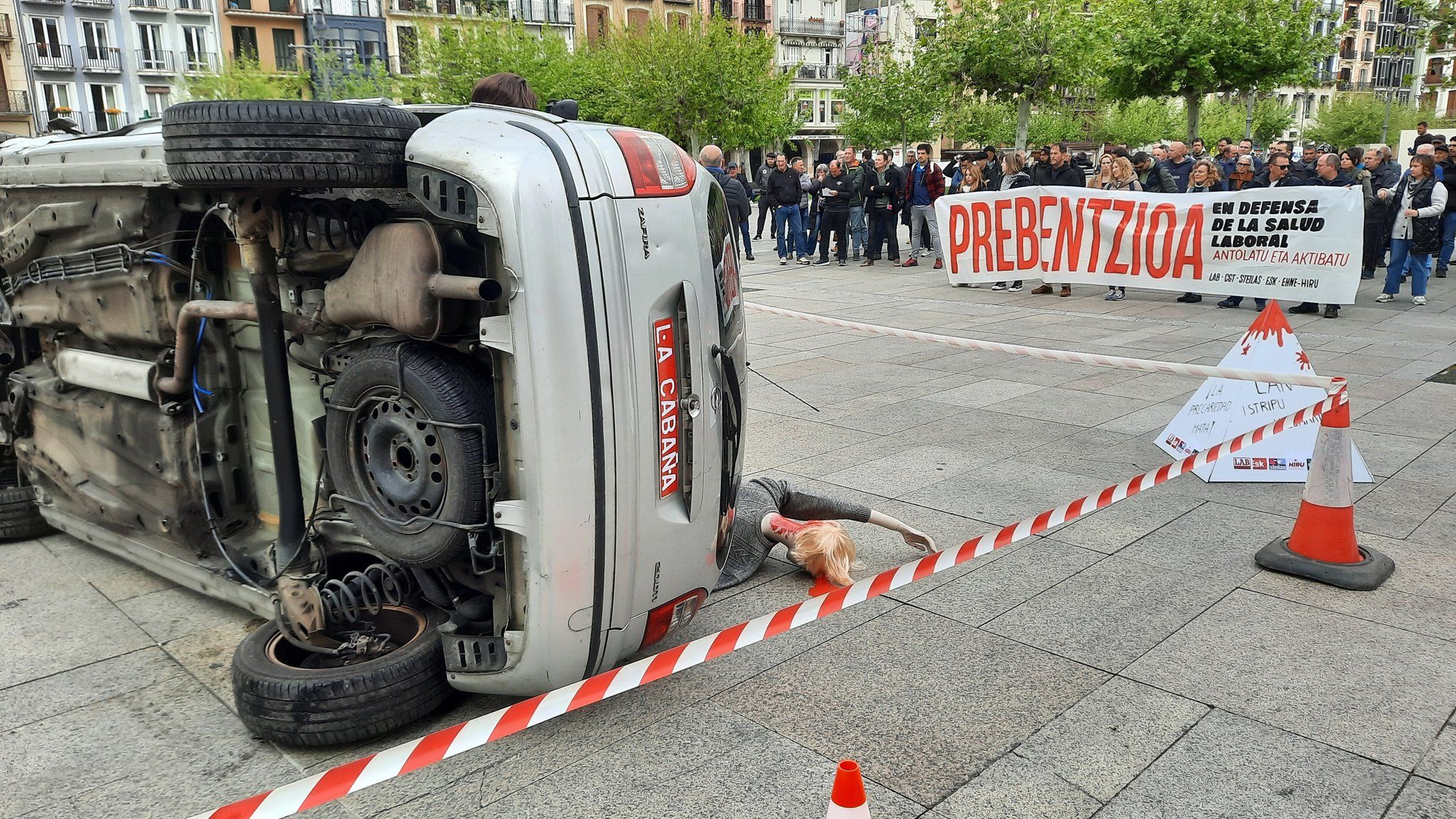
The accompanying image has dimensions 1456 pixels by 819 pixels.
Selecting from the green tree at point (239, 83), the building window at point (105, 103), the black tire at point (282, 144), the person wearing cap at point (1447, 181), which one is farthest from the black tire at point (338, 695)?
the building window at point (105, 103)

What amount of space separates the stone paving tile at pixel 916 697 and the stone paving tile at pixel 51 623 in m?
2.43

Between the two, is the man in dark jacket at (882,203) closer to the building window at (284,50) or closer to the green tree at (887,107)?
the green tree at (887,107)

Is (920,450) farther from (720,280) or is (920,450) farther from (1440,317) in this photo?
(1440,317)

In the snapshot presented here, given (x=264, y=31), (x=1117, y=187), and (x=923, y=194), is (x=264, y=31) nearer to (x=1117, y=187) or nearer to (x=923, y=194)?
(x=923, y=194)

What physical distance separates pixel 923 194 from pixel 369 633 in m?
16.7

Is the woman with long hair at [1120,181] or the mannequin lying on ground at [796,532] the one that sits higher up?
the woman with long hair at [1120,181]

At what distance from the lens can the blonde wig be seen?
4.50 meters

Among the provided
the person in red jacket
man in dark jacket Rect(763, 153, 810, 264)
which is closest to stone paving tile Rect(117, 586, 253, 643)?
the person in red jacket

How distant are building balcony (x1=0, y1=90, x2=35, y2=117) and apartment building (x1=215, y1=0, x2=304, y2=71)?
9.74 m

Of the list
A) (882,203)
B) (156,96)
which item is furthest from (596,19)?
(882,203)

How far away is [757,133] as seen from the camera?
146 feet

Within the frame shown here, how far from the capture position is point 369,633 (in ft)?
11.9

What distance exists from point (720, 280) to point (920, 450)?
11.3ft

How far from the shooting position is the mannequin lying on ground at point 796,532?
14.9ft
